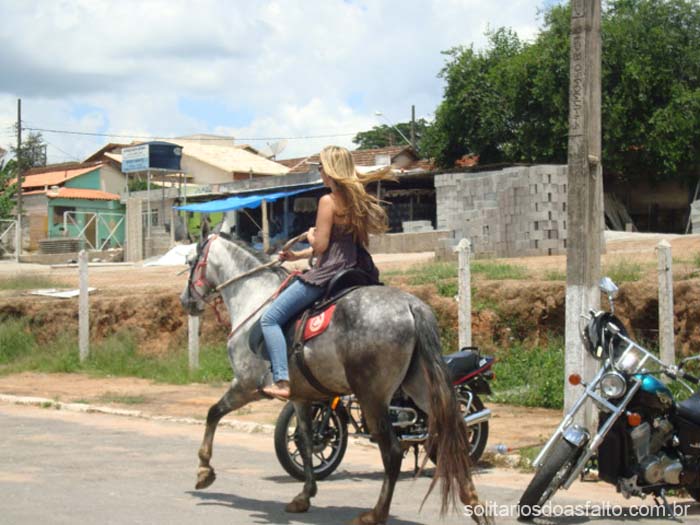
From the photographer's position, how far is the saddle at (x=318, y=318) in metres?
6.65

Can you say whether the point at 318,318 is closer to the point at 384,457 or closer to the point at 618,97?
the point at 384,457

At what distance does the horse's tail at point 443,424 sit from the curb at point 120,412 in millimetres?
4649

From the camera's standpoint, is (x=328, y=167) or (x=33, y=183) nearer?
(x=328, y=167)

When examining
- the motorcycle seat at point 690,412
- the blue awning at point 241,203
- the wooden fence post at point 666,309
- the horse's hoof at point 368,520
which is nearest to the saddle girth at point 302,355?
the horse's hoof at point 368,520

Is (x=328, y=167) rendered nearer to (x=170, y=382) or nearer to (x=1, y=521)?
(x=1, y=521)

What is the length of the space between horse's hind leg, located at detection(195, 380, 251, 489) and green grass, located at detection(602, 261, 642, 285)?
7056 mm

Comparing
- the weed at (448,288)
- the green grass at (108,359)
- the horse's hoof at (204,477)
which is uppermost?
the weed at (448,288)

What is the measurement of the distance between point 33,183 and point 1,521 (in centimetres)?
5830

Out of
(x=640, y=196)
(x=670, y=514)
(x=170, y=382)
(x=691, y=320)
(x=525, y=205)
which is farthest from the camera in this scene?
(x=640, y=196)

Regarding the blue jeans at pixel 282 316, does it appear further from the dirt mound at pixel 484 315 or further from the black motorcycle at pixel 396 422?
the dirt mound at pixel 484 315

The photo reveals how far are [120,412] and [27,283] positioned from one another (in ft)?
39.4

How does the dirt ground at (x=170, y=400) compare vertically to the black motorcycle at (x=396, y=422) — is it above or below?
below

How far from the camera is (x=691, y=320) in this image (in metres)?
11.7

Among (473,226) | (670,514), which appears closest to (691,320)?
(670,514)
